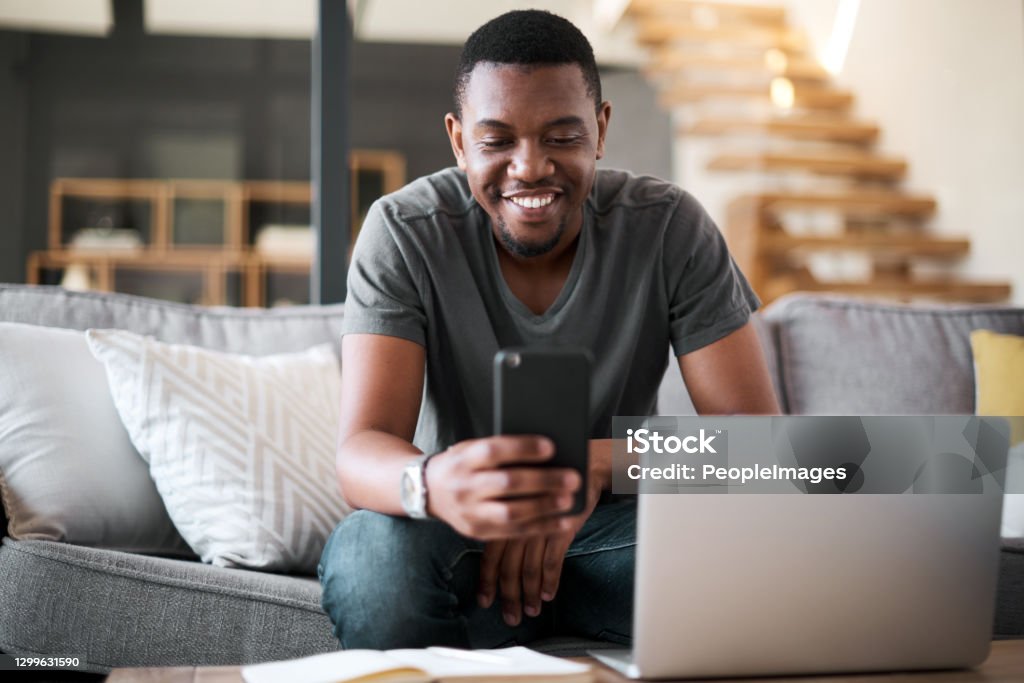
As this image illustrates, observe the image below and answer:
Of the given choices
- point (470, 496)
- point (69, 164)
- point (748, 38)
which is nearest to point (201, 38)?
point (69, 164)

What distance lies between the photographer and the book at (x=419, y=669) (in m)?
0.76

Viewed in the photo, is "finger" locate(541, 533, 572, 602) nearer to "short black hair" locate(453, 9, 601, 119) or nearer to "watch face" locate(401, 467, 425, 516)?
"watch face" locate(401, 467, 425, 516)

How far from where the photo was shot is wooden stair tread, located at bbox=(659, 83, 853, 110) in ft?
14.1

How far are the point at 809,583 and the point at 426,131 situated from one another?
5.42 m

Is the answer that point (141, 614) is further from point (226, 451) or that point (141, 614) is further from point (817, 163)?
point (817, 163)

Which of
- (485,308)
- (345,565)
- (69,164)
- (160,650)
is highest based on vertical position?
(69,164)

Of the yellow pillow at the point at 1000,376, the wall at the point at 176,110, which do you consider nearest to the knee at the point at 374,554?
the yellow pillow at the point at 1000,376

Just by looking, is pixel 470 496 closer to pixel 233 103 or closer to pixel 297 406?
pixel 297 406

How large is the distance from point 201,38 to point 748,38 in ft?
10.1

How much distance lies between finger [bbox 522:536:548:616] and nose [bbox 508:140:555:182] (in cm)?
46

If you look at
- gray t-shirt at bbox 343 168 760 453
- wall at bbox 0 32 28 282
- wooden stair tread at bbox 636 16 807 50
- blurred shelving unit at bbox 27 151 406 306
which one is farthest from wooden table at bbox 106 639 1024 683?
wall at bbox 0 32 28 282

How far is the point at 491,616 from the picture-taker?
119 cm

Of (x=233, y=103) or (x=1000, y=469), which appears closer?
(x=1000, y=469)

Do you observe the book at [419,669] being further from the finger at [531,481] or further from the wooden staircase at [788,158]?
the wooden staircase at [788,158]
